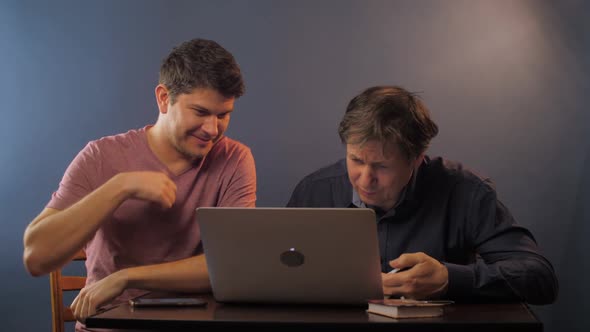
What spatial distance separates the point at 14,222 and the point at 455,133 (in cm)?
168

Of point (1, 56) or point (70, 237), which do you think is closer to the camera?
point (70, 237)

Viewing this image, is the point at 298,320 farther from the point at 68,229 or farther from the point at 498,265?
the point at 68,229

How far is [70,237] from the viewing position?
1976 mm

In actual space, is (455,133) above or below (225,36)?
below

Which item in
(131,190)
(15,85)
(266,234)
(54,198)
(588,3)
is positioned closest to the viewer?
(266,234)

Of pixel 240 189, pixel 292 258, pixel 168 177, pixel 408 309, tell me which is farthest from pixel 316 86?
pixel 408 309

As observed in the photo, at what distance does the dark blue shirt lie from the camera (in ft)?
6.45

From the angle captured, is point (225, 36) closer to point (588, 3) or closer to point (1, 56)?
point (1, 56)

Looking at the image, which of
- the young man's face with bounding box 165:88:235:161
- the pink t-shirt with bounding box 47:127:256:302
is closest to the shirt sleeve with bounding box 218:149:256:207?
the pink t-shirt with bounding box 47:127:256:302

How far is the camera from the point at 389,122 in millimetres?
1970

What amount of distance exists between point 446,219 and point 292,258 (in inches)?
25.8

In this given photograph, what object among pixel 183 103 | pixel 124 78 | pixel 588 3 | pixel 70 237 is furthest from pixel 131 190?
pixel 588 3

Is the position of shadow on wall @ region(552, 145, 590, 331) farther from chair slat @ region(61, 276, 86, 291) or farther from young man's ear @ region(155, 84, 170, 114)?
chair slat @ region(61, 276, 86, 291)

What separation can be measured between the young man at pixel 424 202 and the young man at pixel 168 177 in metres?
0.31
